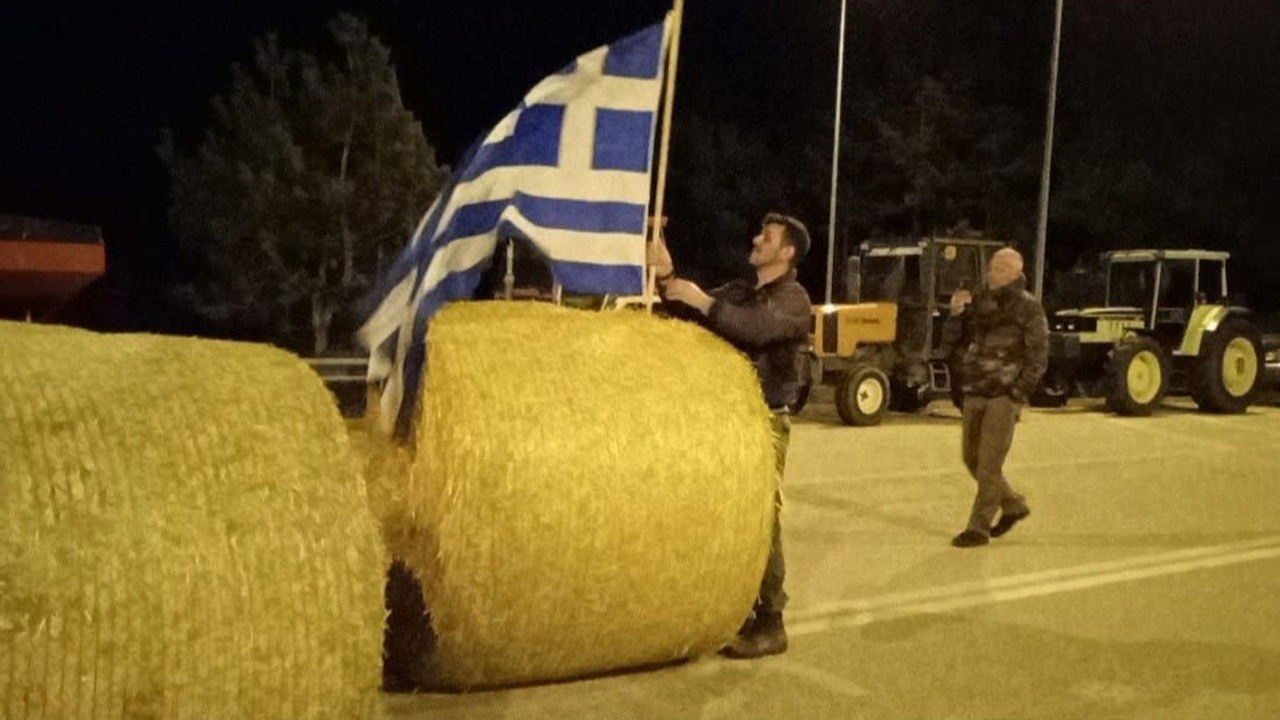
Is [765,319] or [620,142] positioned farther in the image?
[765,319]

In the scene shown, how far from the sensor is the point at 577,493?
16.5 feet

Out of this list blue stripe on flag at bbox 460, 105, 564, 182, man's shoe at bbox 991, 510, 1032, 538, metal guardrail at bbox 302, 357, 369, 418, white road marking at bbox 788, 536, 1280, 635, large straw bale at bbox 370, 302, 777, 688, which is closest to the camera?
large straw bale at bbox 370, 302, 777, 688

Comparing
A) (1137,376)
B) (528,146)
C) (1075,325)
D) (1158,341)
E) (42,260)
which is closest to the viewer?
(528,146)

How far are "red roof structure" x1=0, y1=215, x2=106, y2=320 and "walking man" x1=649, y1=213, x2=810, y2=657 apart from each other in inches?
199

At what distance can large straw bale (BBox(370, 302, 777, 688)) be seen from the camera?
4914 mm

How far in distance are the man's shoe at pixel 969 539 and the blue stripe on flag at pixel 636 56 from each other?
4.32m

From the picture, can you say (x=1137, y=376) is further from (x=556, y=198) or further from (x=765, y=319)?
(x=556, y=198)

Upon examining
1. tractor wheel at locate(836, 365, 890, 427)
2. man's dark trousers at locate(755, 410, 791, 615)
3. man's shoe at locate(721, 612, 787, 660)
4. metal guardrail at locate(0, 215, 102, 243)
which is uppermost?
metal guardrail at locate(0, 215, 102, 243)

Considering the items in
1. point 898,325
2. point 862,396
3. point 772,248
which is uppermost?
point 772,248

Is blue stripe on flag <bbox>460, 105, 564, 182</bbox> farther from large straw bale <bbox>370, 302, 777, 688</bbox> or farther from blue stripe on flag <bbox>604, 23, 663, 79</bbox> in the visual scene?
large straw bale <bbox>370, 302, 777, 688</bbox>

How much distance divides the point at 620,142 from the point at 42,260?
5.29 metres

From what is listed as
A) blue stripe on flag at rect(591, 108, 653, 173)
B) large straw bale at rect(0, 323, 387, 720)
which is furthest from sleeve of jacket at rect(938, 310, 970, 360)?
large straw bale at rect(0, 323, 387, 720)

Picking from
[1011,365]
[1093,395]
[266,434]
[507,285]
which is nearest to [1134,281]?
[1093,395]

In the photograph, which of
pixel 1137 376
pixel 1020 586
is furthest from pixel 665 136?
pixel 1137 376
